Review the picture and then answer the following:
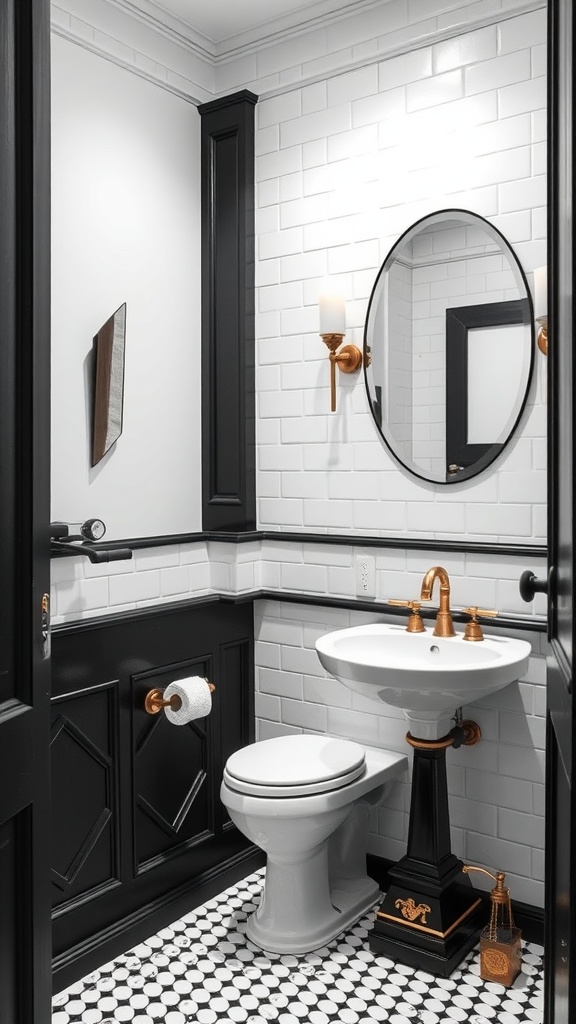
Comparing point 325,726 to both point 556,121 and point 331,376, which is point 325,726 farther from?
point 556,121

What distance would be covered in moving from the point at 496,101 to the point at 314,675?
1850mm

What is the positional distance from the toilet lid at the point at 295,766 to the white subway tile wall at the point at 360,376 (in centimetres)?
24

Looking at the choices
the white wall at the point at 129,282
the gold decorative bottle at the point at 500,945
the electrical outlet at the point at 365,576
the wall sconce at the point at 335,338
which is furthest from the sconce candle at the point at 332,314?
the gold decorative bottle at the point at 500,945

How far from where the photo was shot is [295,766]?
7.98 ft

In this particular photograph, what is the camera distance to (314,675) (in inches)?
113

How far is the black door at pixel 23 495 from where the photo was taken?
1.21 metres

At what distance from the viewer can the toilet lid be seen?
232cm

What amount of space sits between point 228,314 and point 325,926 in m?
1.97

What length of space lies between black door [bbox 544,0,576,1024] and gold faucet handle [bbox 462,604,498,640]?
91 cm

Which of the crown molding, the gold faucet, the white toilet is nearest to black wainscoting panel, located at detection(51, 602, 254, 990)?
the white toilet

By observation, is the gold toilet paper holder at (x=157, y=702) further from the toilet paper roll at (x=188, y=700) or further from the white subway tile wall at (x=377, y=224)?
the white subway tile wall at (x=377, y=224)

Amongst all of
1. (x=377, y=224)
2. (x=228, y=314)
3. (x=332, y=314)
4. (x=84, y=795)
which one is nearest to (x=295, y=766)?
(x=84, y=795)

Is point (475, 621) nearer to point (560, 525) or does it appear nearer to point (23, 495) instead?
point (560, 525)

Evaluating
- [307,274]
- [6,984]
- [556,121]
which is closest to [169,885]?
[6,984]
